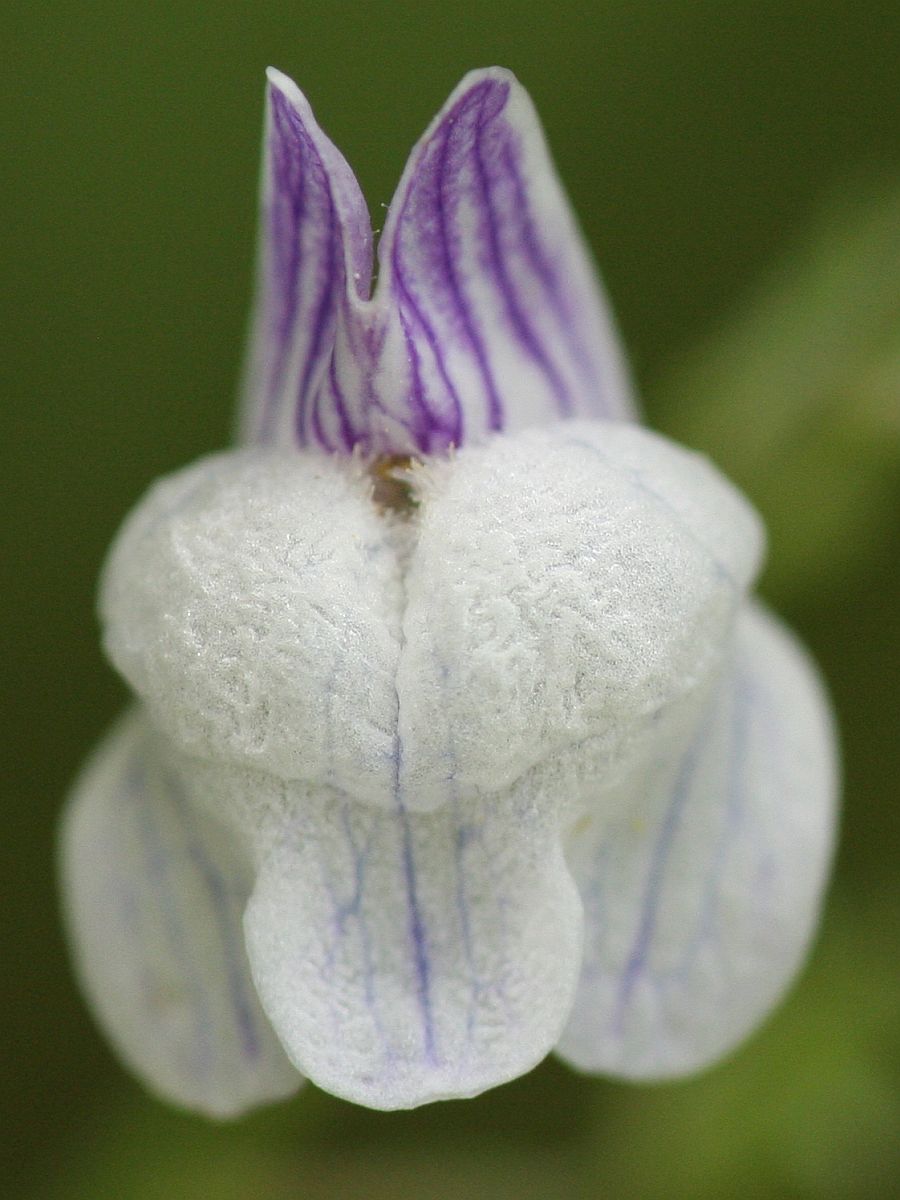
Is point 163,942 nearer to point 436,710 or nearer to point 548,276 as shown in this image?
point 436,710

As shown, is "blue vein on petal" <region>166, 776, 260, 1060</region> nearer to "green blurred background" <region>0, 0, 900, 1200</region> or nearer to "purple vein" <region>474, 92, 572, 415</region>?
"purple vein" <region>474, 92, 572, 415</region>

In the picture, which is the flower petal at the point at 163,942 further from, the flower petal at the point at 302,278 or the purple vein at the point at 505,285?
the purple vein at the point at 505,285

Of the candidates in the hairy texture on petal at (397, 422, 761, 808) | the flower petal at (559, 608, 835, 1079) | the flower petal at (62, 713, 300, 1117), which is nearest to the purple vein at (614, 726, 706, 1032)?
the flower petal at (559, 608, 835, 1079)

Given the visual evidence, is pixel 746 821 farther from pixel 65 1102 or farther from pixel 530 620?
pixel 65 1102

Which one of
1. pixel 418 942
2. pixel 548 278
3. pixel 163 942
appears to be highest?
pixel 548 278

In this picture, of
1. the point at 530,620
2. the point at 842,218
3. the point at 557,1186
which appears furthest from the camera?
the point at 842,218

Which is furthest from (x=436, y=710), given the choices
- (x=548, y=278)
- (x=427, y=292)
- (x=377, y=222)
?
(x=377, y=222)

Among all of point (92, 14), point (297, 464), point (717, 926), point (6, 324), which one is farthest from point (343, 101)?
point (717, 926)
